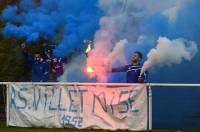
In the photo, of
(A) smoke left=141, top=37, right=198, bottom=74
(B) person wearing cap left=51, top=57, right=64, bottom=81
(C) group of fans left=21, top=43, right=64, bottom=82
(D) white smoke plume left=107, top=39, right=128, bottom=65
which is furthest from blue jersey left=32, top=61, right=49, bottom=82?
(A) smoke left=141, top=37, right=198, bottom=74

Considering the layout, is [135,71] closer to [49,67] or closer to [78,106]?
[78,106]

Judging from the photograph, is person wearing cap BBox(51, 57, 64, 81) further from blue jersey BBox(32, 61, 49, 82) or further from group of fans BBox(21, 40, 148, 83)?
blue jersey BBox(32, 61, 49, 82)

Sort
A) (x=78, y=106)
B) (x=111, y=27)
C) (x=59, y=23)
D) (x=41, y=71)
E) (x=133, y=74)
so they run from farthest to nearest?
(x=41, y=71) → (x=59, y=23) → (x=111, y=27) → (x=133, y=74) → (x=78, y=106)

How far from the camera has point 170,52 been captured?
56.2ft

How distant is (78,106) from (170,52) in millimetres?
2880

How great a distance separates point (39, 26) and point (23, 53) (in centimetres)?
195

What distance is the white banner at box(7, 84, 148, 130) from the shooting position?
51.7 feet

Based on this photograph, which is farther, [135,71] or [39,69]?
[39,69]

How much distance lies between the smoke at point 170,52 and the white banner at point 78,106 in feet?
4.82

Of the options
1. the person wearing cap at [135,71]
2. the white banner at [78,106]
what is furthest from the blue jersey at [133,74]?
the white banner at [78,106]

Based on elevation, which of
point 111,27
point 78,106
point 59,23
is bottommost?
point 78,106

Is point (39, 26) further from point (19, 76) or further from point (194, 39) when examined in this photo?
point (194, 39)

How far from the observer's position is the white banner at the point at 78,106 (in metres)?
15.8

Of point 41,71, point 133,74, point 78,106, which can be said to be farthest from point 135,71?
point 41,71
